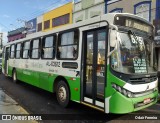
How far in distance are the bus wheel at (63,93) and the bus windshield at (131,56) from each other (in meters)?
2.61

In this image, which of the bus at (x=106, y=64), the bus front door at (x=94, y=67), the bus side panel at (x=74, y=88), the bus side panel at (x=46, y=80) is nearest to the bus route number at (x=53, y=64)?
the bus at (x=106, y=64)

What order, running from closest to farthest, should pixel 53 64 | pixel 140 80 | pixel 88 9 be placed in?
pixel 140 80
pixel 53 64
pixel 88 9

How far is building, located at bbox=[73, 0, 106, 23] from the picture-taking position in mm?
21875

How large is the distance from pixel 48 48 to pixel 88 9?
15.1 metres

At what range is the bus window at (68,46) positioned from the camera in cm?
762

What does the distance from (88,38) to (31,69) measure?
508 centimetres

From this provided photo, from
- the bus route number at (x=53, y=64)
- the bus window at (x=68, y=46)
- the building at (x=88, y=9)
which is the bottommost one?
the bus route number at (x=53, y=64)

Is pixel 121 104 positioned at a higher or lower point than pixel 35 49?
lower

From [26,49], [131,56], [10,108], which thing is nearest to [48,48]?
[10,108]

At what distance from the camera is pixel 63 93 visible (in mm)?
8234

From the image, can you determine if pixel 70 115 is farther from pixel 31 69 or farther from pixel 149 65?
pixel 31 69

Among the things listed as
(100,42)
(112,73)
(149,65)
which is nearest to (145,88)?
(149,65)

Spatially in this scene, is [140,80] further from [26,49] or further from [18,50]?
[18,50]

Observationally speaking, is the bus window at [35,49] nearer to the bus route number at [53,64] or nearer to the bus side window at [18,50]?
the bus route number at [53,64]
